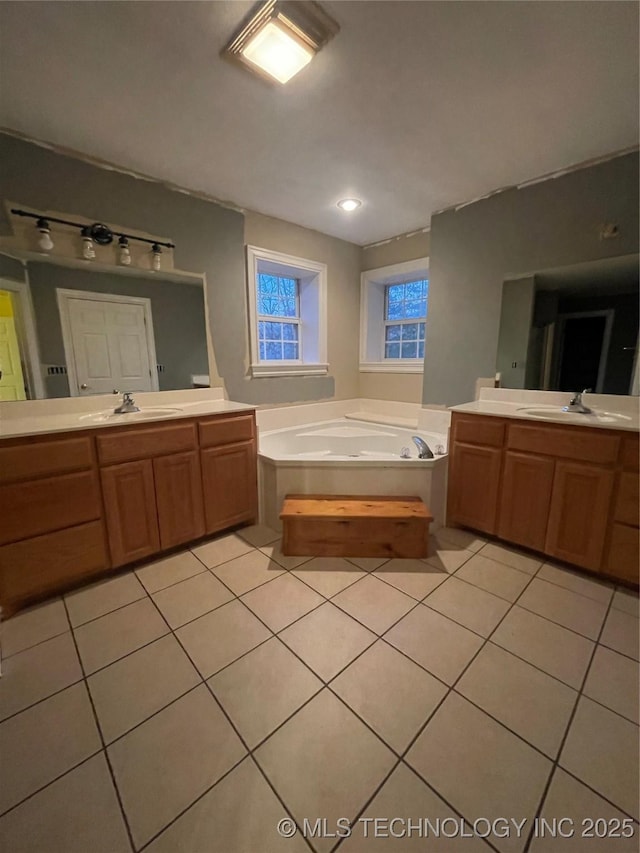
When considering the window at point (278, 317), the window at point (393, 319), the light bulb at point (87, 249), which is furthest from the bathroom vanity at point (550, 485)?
the light bulb at point (87, 249)

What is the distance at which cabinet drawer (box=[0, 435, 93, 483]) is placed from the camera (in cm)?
152

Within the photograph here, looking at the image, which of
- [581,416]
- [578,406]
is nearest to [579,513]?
[581,416]

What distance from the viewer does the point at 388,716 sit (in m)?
1.15

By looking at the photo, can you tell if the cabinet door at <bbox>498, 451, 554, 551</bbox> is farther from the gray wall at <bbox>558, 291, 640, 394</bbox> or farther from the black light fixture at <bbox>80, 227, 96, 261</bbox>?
the black light fixture at <bbox>80, 227, 96, 261</bbox>

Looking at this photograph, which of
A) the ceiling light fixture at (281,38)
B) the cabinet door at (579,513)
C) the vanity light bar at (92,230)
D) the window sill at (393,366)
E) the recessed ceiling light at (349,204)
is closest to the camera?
the ceiling light fixture at (281,38)

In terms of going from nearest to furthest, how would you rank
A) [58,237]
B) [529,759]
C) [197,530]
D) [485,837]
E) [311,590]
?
[485,837], [529,759], [311,590], [58,237], [197,530]

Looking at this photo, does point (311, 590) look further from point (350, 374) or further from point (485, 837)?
point (350, 374)

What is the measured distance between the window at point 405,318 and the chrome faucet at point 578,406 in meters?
1.46

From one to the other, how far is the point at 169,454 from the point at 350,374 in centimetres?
220

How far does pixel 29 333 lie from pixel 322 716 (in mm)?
2312

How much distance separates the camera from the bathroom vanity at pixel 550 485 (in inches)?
67.6

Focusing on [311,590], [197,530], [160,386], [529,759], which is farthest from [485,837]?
[160,386]

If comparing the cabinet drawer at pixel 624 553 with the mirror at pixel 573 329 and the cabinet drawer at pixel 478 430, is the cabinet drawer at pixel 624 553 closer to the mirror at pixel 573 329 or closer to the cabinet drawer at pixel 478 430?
the cabinet drawer at pixel 478 430

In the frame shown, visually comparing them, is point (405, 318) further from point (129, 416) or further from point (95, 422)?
point (95, 422)
